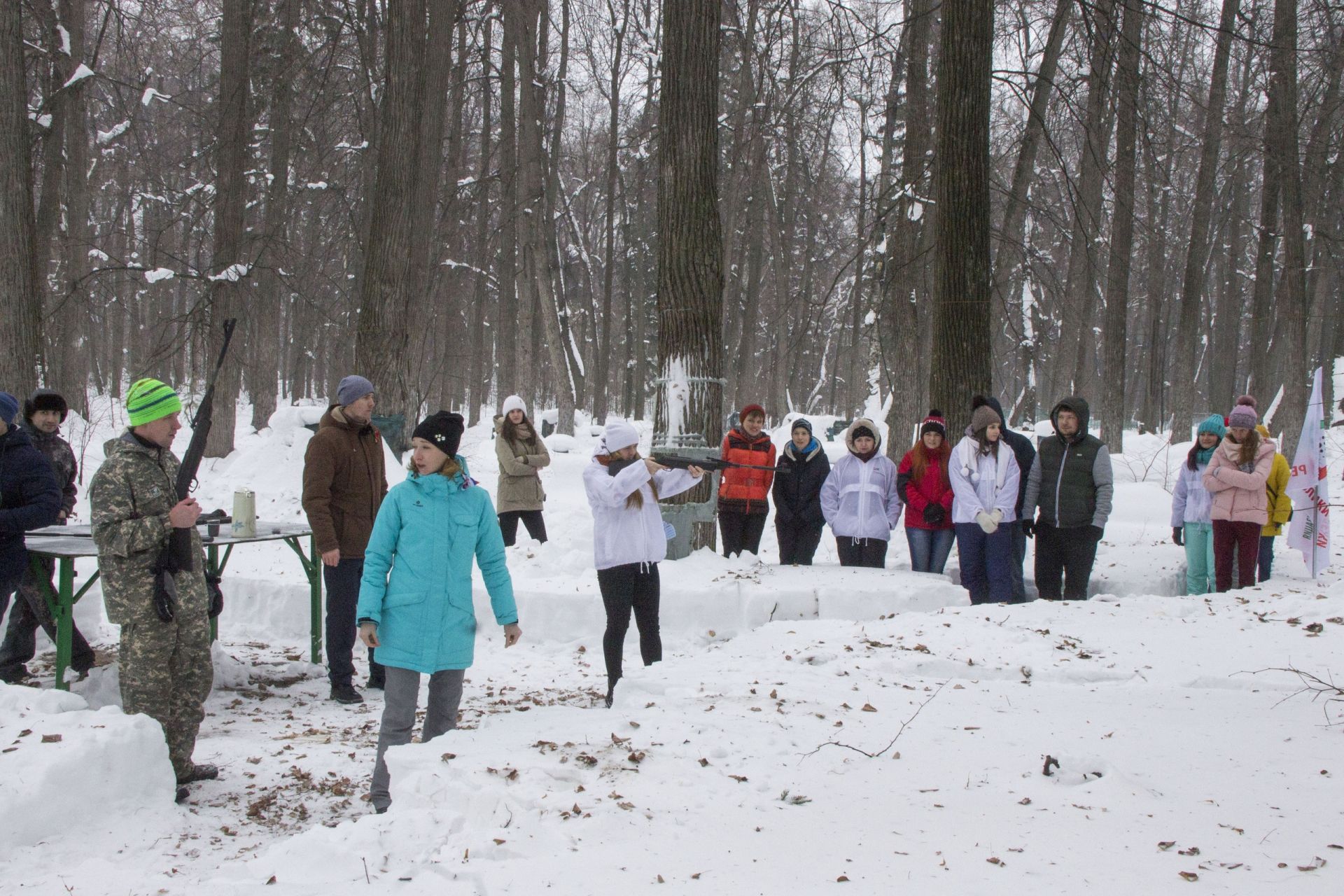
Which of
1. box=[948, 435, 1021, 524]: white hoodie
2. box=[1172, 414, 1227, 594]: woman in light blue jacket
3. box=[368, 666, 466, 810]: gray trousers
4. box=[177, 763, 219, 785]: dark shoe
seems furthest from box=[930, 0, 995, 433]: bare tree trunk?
box=[177, 763, 219, 785]: dark shoe

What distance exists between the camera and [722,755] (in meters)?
3.73

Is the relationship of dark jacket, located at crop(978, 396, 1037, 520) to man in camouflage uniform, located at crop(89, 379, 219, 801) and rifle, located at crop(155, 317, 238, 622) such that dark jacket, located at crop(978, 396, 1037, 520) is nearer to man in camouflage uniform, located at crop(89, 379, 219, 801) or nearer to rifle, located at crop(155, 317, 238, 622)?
rifle, located at crop(155, 317, 238, 622)

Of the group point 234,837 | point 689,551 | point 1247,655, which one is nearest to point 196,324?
point 689,551

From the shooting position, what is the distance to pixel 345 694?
5.80m

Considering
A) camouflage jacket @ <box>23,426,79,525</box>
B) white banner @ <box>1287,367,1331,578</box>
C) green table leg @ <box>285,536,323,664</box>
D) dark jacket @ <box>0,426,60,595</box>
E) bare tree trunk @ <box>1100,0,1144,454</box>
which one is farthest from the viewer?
bare tree trunk @ <box>1100,0,1144,454</box>

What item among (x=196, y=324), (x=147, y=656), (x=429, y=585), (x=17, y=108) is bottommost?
(x=147, y=656)

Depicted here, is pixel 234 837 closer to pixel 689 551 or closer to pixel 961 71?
pixel 689 551

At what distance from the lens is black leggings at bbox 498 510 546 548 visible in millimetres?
9531

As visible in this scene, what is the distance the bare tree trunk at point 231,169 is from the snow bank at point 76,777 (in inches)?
389

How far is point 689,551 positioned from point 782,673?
311cm

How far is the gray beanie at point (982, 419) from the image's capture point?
7.18 meters

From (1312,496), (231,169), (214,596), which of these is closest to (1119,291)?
(1312,496)

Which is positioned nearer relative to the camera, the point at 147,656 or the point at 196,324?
the point at 147,656

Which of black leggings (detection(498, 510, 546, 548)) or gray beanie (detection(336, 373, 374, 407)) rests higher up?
gray beanie (detection(336, 373, 374, 407))
